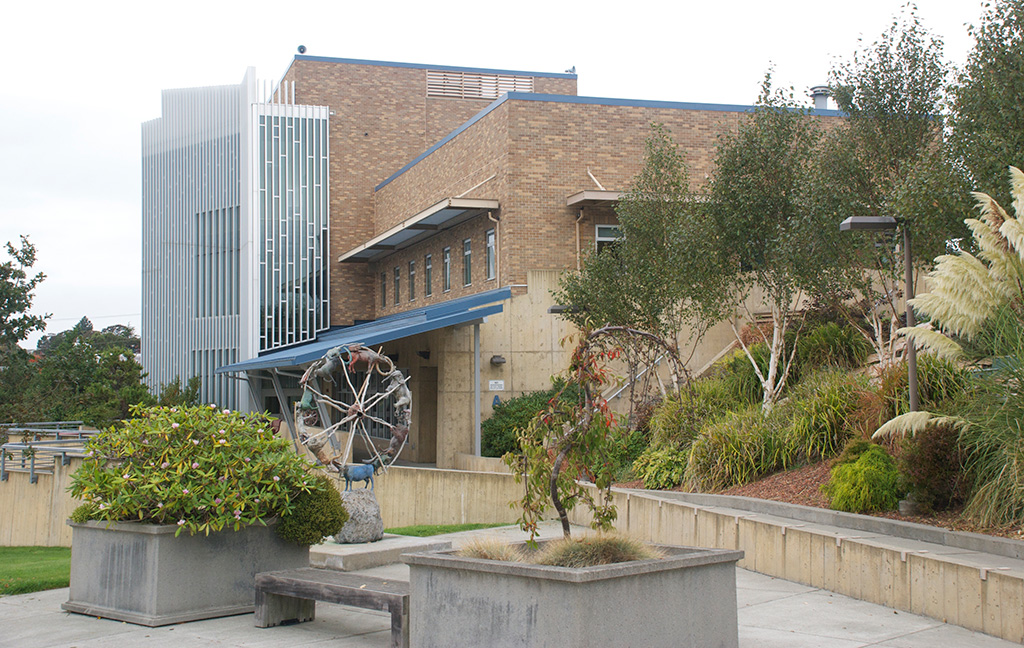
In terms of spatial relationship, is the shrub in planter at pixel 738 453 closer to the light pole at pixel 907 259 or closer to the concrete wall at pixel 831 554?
the concrete wall at pixel 831 554

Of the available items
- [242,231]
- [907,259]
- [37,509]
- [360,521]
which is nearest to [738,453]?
[907,259]

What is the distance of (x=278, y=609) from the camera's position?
8.49 metres

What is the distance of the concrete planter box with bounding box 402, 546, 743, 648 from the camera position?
6.45 meters

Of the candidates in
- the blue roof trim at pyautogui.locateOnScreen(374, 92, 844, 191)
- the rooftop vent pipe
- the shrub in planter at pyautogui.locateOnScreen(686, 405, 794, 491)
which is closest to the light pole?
the shrub in planter at pyautogui.locateOnScreen(686, 405, 794, 491)

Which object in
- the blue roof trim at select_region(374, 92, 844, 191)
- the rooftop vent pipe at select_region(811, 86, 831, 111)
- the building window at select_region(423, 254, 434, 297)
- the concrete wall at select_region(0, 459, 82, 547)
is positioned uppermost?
the rooftop vent pipe at select_region(811, 86, 831, 111)

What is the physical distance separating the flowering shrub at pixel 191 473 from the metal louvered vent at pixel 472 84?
32734mm

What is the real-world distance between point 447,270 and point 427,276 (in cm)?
185

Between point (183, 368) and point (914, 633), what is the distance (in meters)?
35.0

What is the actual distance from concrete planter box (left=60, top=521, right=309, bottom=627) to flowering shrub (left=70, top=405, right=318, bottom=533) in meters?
0.18

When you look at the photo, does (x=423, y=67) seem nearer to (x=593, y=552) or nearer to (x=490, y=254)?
(x=490, y=254)

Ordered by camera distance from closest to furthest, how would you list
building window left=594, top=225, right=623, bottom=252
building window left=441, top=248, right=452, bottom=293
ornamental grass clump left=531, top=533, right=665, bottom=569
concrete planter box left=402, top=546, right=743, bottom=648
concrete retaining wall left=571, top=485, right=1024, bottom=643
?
concrete planter box left=402, top=546, right=743, bottom=648 < ornamental grass clump left=531, top=533, right=665, bottom=569 < concrete retaining wall left=571, top=485, right=1024, bottom=643 < building window left=594, top=225, right=623, bottom=252 < building window left=441, top=248, right=452, bottom=293

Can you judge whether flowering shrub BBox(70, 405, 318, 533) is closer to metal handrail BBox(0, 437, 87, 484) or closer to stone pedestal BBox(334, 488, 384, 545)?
stone pedestal BBox(334, 488, 384, 545)

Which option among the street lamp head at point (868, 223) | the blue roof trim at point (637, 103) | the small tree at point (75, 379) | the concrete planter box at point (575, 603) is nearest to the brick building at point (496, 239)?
the blue roof trim at point (637, 103)

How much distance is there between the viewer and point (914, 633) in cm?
791
